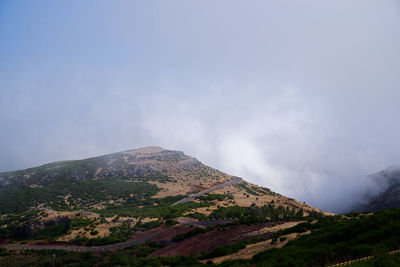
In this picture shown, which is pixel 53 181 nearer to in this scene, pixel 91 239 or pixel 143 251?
pixel 91 239

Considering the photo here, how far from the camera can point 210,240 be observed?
33.1 meters

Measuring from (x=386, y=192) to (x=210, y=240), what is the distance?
13602 cm

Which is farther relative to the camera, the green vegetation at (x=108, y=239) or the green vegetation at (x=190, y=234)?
the green vegetation at (x=108, y=239)

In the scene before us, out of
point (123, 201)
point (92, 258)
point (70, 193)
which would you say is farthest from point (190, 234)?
point (70, 193)

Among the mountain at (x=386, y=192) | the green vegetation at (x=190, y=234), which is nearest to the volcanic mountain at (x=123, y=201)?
the green vegetation at (x=190, y=234)

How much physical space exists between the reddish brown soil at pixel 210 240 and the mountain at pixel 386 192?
9626 cm

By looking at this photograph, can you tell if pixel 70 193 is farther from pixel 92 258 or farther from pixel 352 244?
pixel 352 244

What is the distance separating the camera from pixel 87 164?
415ft

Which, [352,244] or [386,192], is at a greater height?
[352,244]

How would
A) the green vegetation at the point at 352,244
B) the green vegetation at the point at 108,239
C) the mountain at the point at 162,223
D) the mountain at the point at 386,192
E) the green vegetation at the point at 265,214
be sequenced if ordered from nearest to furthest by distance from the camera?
1. the green vegetation at the point at 352,244
2. the mountain at the point at 162,223
3. the green vegetation at the point at 265,214
4. the green vegetation at the point at 108,239
5. the mountain at the point at 386,192

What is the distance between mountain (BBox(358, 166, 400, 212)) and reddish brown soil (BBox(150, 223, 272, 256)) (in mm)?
96259

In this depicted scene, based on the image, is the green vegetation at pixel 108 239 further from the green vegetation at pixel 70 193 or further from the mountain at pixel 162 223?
the green vegetation at pixel 70 193

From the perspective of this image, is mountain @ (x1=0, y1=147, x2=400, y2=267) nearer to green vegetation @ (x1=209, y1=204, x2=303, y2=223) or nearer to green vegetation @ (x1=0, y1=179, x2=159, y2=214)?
green vegetation @ (x1=209, y1=204, x2=303, y2=223)

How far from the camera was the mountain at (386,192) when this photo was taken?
104 metres
